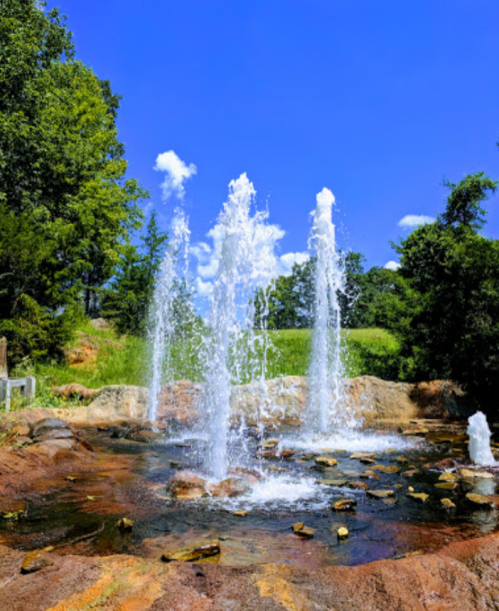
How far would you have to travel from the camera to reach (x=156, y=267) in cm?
2341

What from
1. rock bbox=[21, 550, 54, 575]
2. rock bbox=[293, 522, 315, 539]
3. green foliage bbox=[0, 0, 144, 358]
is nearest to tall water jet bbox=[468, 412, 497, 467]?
rock bbox=[293, 522, 315, 539]

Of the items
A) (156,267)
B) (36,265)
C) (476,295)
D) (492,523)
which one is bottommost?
(492,523)

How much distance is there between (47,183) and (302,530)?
1888 centimetres

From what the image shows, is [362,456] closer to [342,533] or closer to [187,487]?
[187,487]

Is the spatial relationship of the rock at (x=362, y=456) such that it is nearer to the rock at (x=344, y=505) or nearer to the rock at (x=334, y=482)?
the rock at (x=334, y=482)

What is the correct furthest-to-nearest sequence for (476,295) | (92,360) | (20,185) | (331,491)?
(20,185), (92,360), (476,295), (331,491)

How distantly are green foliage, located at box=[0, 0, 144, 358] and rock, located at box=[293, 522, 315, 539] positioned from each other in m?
11.4

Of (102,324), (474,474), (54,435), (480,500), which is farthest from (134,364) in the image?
(480,500)

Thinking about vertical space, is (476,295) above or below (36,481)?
above

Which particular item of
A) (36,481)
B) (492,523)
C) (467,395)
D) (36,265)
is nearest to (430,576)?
(492,523)

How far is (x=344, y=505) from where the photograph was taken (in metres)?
4.49

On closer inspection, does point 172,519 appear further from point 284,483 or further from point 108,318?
point 108,318

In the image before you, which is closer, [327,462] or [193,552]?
[193,552]

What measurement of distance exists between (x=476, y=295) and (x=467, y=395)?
2.51m
